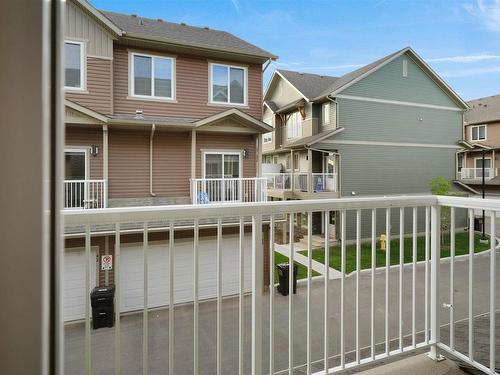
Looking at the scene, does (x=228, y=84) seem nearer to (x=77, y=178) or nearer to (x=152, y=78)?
(x=152, y=78)

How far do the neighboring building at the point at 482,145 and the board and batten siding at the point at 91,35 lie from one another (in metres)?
14.0

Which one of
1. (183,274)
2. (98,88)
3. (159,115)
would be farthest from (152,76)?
(183,274)

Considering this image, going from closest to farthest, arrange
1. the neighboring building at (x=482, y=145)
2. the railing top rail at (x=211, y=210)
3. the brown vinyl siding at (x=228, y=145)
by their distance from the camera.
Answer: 1. the railing top rail at (x=211, y=210)
2. the brown vinyl siding at (x=228, y=145)
3. the neighboring building at (x=482, y=145)

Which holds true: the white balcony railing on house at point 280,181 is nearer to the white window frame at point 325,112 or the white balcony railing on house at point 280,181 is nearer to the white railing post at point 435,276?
the white window frame at point 325,112

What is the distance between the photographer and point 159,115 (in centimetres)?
709

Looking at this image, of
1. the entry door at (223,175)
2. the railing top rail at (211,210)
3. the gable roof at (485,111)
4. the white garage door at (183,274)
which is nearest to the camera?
the railing top rail at (211,210)

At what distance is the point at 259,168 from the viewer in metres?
7.84

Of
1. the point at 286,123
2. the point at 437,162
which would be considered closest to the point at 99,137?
the point at 286,123

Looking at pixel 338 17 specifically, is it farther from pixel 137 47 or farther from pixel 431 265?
pixel 137 47

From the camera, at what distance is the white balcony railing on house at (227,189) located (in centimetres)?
707

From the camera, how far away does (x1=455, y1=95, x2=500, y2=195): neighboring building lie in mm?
14492

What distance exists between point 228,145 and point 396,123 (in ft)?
22.4

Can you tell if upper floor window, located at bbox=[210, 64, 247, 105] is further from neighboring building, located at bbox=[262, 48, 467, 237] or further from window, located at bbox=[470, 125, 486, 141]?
window, located at bbox=[470, 125, 486, 141]

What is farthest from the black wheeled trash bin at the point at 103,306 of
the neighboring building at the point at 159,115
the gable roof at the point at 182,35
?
the gable roof at the point at 182,35
